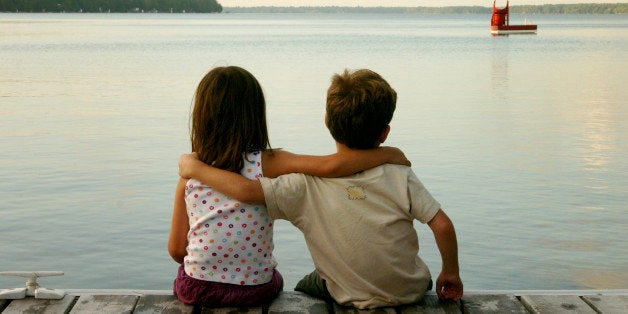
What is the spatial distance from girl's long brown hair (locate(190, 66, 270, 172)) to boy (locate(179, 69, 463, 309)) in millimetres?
71

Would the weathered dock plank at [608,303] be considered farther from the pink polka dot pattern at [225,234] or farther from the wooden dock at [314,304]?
the pink polka dot pattern at [225,234]

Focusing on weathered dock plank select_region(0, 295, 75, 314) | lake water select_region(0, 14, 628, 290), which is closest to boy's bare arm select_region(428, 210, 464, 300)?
weathered dock plank select_region(0, 295, 75, 314)

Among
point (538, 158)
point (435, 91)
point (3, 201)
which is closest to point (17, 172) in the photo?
point (3, 201)

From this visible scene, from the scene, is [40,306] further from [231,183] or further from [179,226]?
[231,183]

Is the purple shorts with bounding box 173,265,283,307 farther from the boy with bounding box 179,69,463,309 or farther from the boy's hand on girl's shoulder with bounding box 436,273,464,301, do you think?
the boy's hand on girl's shoulder with bounding box 436,273,464,301

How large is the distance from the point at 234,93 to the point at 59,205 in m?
4.77

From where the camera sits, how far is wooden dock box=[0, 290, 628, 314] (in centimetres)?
328

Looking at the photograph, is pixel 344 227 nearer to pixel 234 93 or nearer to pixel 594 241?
pixel 234 93

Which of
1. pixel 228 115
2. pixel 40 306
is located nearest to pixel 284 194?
pixel 228 115

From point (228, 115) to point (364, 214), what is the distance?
0.59 meters

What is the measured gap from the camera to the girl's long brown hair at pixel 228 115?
3135 mm

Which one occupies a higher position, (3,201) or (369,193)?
(369,193)

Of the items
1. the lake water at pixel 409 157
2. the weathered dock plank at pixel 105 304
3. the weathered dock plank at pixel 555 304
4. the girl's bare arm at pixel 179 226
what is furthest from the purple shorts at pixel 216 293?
the lake water at pixel 409 157

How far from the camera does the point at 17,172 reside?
29.1ft
